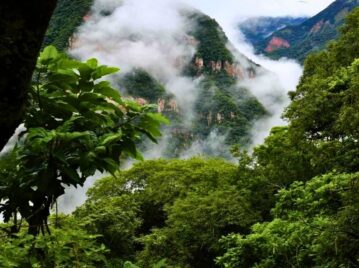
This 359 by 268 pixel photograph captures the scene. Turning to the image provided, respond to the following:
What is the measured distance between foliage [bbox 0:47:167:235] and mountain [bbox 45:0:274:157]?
13698cm

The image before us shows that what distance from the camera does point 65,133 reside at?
2195mm

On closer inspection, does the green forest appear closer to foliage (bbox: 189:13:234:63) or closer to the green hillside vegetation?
the green hillside vegetation

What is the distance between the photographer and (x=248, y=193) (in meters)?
25.8

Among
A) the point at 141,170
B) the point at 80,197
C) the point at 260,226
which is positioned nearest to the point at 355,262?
the point at 260,226

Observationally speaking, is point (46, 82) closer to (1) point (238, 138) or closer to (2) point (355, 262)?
(2) point (355, 262)

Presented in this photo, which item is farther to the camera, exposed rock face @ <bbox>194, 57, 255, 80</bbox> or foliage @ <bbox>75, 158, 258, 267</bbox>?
exposed rock face @ <bbox>194, 57, 255, 80</bbox>

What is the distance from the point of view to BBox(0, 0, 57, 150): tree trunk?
1328 mm

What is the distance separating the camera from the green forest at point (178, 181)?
7.90 ft

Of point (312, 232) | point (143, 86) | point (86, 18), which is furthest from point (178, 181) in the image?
point (86, 18)

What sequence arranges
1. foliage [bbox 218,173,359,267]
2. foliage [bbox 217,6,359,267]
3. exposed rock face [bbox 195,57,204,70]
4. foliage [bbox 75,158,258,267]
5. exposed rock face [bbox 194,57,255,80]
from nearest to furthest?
foliage [bbox 218,173,359,267] → foliage [bbox 217,6,359,267] → foliage [bbox 75,158,258,267] → exposed rock face [bbox 194,57,255,80] → exposed rock face [bbox 195,57,204,70]

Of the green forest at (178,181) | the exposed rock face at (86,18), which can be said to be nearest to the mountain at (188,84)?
the exposed rock face at (86,18)

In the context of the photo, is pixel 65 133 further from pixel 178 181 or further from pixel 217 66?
pixel 217 66

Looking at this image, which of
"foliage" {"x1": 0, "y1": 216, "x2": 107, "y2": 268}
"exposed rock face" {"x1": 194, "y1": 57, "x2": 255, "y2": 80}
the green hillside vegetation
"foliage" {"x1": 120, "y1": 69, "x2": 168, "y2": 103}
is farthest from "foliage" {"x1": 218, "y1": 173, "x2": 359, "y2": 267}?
"exposed rock face" {"x1": 194, "y1": 57, "x2": 255, "y2": 80}

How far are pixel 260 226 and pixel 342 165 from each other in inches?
162
